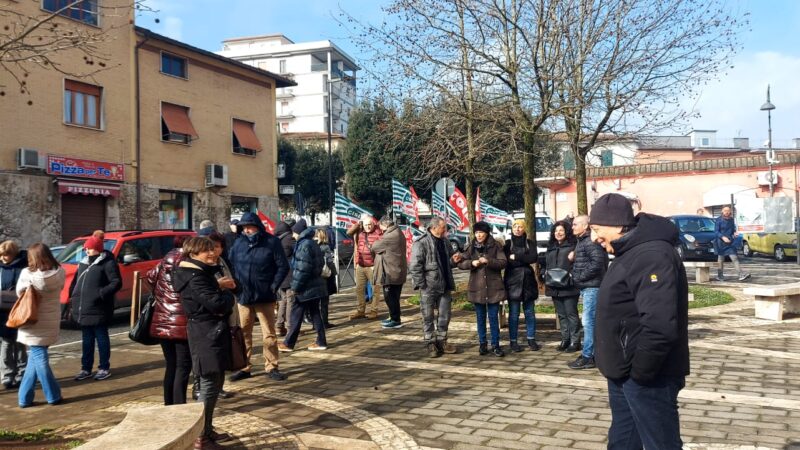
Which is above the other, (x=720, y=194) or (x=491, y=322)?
(x=720, y=194)

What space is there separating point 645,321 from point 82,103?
20959 mm

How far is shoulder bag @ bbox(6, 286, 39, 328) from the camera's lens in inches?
237

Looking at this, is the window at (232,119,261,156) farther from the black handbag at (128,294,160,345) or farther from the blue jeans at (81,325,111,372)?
the black handbag at (128,294,160,345)

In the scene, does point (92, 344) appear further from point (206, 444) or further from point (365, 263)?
point (365, 263)

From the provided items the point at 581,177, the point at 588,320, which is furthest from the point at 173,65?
the point at 588,320

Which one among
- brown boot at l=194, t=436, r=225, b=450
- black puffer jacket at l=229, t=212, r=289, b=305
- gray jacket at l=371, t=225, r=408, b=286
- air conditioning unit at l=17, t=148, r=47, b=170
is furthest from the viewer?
air conditioning unit at l=17, t=148, r=47, b=170

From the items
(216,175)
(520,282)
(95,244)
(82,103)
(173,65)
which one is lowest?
(520,282)

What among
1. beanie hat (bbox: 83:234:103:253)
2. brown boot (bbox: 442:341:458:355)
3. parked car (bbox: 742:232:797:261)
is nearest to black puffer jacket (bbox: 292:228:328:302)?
brown boot (bbox: 442:341:458:355)

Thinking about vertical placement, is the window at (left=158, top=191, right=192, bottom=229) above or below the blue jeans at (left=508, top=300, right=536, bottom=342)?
above

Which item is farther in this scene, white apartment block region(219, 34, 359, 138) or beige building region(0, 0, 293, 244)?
white apartment block region(219, 34, 359, 138)

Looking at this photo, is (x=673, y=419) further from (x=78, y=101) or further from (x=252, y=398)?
(x=78, y=101)

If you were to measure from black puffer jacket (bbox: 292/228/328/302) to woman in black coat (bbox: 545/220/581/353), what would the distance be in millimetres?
2974

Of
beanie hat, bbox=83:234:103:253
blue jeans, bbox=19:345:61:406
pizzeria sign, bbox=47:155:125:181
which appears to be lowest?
blue jeans, bbox=19:345:61:406

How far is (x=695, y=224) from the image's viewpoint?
76.5 feet
